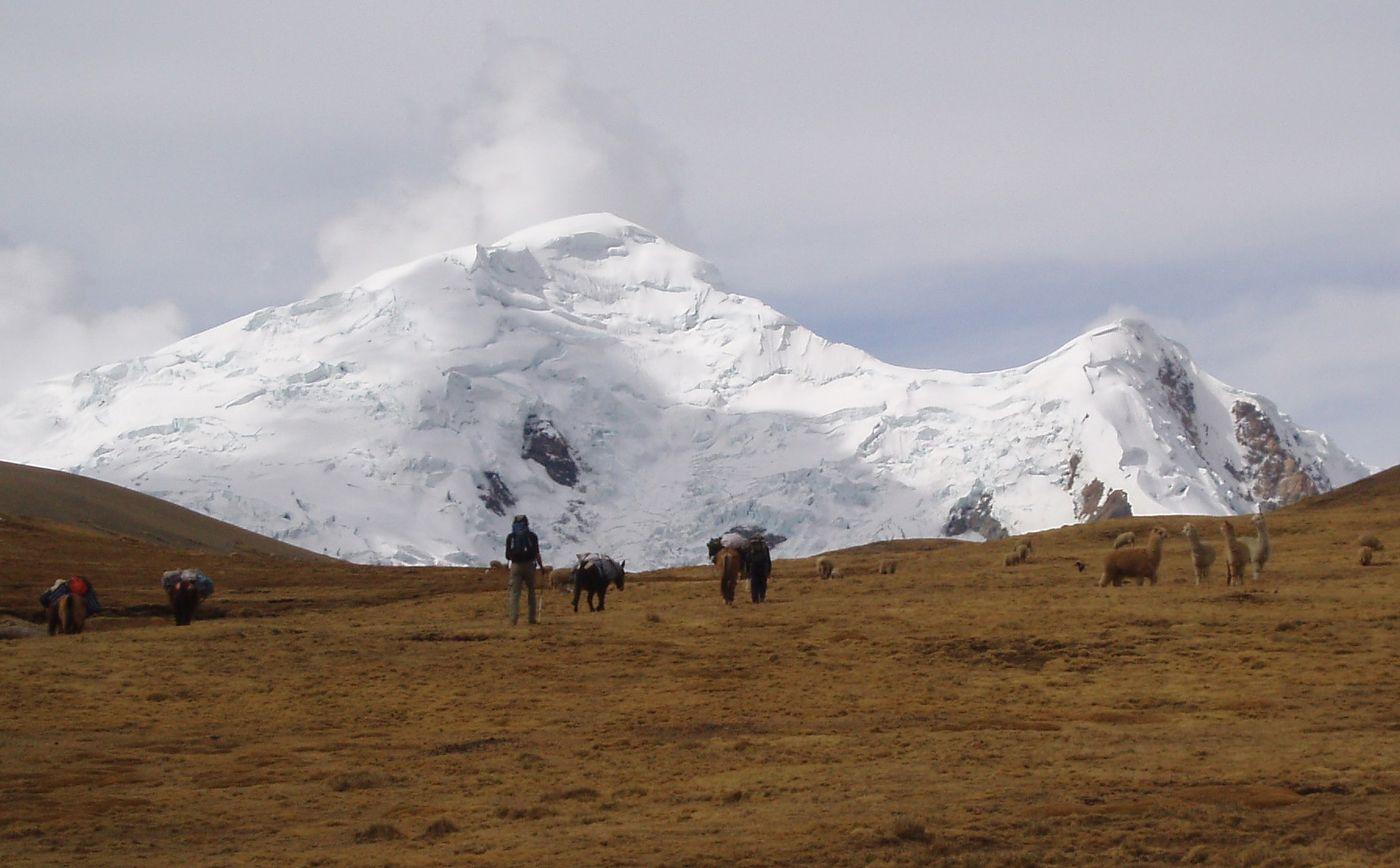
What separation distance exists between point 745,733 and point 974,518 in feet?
560

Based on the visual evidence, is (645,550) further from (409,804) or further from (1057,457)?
(409,804)

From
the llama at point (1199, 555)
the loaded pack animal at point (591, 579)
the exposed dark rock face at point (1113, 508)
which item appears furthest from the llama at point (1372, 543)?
the exposed dark rock face at point (1113, 508)

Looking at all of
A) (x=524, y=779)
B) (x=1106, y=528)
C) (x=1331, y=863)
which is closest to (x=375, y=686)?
(x=524, y=779)

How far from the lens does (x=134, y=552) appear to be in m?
66.1

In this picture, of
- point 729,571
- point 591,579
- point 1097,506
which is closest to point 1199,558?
point 729,571

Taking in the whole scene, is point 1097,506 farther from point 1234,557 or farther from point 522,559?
point 522,559

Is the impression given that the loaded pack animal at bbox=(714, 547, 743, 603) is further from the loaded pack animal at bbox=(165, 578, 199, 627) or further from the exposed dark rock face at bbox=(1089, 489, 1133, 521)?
the exposed dark rock face at bbox=(1089, 489, 1133, 521)

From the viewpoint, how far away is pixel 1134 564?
33375 mm

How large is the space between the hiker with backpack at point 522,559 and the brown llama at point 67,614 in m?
8.38

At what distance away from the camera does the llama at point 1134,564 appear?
109ft

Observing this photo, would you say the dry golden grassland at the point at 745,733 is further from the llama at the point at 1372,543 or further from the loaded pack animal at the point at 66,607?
the llama at the point at 1372,543

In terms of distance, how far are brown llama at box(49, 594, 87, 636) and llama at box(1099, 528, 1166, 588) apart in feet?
66.1

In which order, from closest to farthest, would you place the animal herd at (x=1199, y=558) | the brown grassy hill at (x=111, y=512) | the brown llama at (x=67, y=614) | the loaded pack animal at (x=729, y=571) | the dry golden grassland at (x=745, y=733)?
the dry golden grassland at (x=745, y=733), the brown llama at (x=67, y=614), the animal herd at (x=1199, y=558), the loaded pack animal at (x=729, y=571), the brown grassy hill at (x=111, y=512)

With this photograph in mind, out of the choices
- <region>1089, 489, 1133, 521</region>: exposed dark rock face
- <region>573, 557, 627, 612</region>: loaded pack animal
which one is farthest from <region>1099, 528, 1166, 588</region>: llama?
<region>1089, 489, 1133, 521</region>: exposed dark rock face
